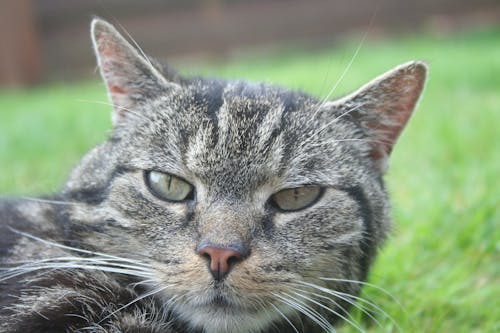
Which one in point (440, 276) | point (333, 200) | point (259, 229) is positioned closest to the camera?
point (259, 229)

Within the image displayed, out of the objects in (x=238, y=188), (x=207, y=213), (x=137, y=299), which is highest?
(x=238, y=188)

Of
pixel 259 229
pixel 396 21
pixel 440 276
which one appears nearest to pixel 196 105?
pixel 259 229

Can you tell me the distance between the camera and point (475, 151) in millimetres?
4922

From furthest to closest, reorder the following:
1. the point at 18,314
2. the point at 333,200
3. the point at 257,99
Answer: the point at 257,99
the point at 333,200
the point at 18,314

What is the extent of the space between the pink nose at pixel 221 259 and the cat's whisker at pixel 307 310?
205mm

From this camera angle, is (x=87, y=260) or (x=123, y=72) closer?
(x=87, y=260)

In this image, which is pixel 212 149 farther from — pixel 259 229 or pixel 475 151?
pixel 475 151

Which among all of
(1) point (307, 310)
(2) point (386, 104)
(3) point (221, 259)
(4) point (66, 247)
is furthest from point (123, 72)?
(1) point (307, 310)

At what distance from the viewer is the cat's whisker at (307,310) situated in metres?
2.14

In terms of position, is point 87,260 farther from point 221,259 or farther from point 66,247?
point 221,259

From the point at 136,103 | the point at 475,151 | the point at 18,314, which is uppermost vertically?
the point at 475,151

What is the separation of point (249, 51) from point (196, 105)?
1220 centimetres

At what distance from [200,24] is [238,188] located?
12081 millimetres

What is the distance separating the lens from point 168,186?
2350mm
